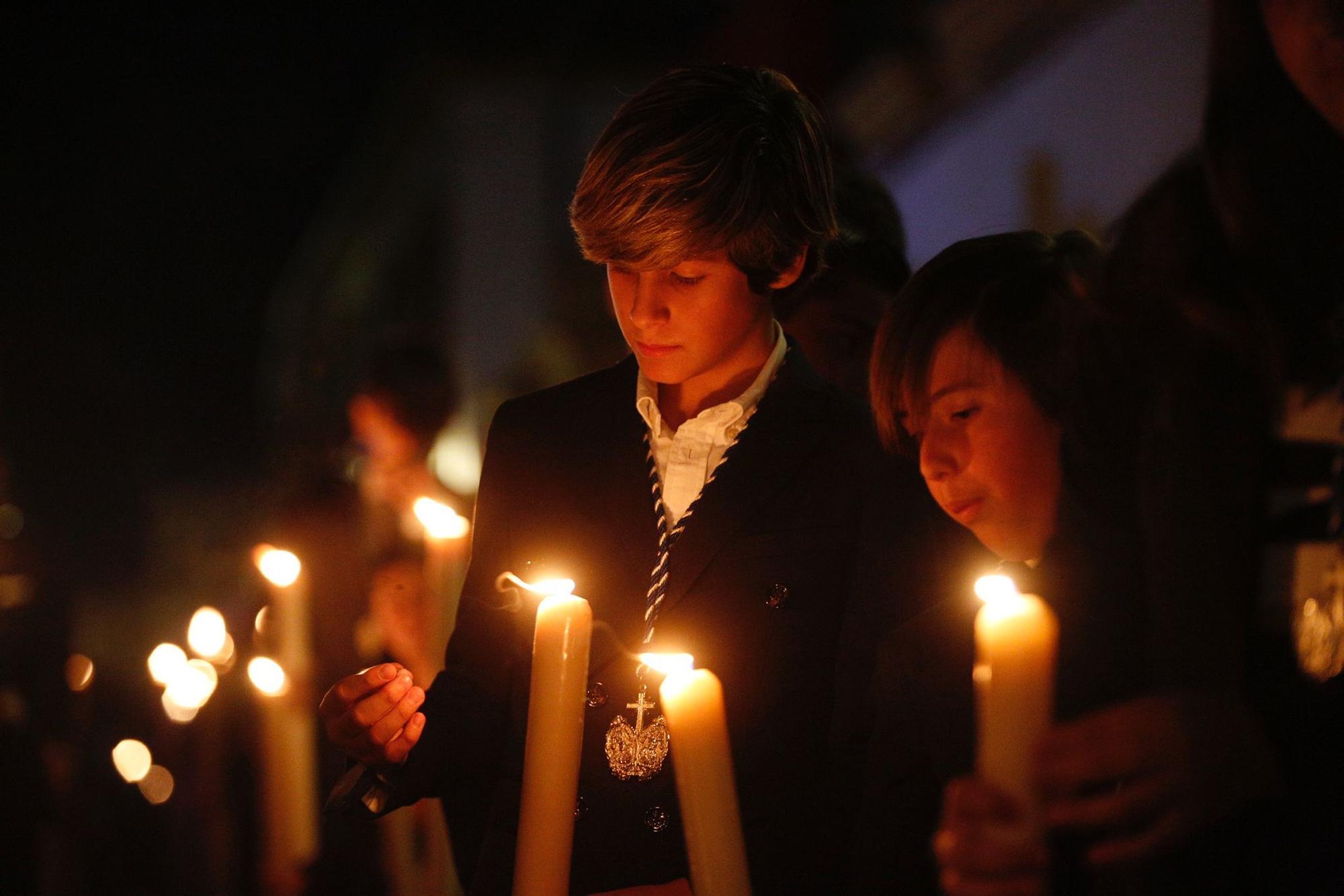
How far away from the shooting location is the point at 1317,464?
1.18 meters

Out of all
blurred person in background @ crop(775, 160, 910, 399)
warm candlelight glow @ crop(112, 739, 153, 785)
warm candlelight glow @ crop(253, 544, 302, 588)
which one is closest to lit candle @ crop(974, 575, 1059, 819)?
blurred person in background @ crop(775, 160, 910, 399)

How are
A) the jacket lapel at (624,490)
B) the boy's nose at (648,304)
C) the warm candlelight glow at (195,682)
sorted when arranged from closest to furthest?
the boy's nose at (648,304), the jacket lapel at (624,490), the warm candlelight glow at (195,682)

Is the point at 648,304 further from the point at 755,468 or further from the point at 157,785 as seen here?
the point at 157,785

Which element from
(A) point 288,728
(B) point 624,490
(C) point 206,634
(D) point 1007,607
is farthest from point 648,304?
(C) point 206,634

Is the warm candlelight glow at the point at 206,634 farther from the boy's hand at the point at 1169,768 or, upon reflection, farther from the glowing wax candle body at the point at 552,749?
Answer: the boy's hand at the point at 1169,768

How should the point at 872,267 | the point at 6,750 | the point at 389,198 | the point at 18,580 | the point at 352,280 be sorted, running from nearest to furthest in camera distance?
1. the point at 872,267
2. the point at 6,750
3. the point at 18,580
4. the point at 389,198
5. the point at 352,280

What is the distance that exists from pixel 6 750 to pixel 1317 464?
11.9 feet

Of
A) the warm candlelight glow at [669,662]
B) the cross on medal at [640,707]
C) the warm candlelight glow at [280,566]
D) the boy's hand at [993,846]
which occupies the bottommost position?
the boy's hand at [993,846]

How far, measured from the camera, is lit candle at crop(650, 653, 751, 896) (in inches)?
49.4

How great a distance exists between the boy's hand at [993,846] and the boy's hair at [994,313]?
0.61 m

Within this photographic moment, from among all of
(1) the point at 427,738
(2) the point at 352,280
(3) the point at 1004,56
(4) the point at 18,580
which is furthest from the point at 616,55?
(1) the point at 427,738

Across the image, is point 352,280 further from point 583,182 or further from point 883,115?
point 583,182

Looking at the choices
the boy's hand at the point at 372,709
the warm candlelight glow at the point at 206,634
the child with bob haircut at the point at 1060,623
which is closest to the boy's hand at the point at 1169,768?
the child with bob haircut at the point at 1060,623

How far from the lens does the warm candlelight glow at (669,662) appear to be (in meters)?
1.31
